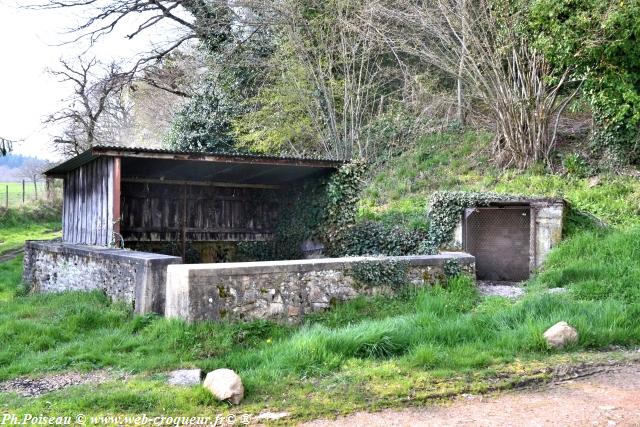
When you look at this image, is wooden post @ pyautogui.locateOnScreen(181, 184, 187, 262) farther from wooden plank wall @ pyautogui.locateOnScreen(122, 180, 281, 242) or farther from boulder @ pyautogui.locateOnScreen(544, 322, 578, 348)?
boulder @ pyautogui.locateOnScreen(544, 322, 578, 348)

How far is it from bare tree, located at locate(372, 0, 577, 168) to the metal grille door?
11.5ft

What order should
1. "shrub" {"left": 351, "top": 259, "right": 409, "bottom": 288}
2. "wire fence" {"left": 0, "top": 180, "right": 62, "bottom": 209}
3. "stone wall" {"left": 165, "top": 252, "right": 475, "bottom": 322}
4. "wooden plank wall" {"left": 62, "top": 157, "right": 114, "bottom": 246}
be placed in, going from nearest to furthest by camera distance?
1. "stone wall" {"left": 165, "top": 252, "right": 475, "bottom": 322}
2. "shrub" {"left": 351, "top": 259, "right": 409, "bottom": 288}
3. "wooden plank wall" {"left": 62, "top": 157, "right": 114, "bottom": 246}
4. "wire fence" {"left": 0, "top": 180, "right": 62, "bottom": 209}

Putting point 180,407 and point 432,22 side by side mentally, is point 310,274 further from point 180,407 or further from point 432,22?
point 432,22

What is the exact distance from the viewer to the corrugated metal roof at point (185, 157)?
9212mm

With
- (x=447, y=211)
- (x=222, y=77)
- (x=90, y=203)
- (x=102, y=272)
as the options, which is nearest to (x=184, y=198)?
(x=90, y=203)

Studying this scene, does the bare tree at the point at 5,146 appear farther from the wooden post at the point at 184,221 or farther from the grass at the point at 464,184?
the grass at the point at 464,184

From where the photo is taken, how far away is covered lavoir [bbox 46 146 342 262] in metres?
10.5

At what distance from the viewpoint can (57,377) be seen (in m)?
5.13

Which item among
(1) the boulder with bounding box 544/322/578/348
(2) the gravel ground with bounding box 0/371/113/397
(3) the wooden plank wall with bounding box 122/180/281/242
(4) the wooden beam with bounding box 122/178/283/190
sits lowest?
(2) the gravel ground with bounding box 0/371/113/397

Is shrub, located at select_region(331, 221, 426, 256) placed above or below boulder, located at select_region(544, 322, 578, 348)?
above

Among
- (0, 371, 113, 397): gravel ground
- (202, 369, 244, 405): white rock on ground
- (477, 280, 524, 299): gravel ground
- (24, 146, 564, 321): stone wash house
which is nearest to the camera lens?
(202, 369, 244, 405): white rock on ground

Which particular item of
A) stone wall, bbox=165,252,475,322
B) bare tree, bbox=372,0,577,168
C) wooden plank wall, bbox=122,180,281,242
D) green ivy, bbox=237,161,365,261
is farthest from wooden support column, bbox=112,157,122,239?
bare tree, bbox=372,0,577,168

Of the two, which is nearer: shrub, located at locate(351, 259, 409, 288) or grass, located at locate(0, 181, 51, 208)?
shrub, located at locate(351, 259, 409, 288)

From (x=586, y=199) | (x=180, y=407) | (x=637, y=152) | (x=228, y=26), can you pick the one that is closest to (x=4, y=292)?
(x=180, y=407)
